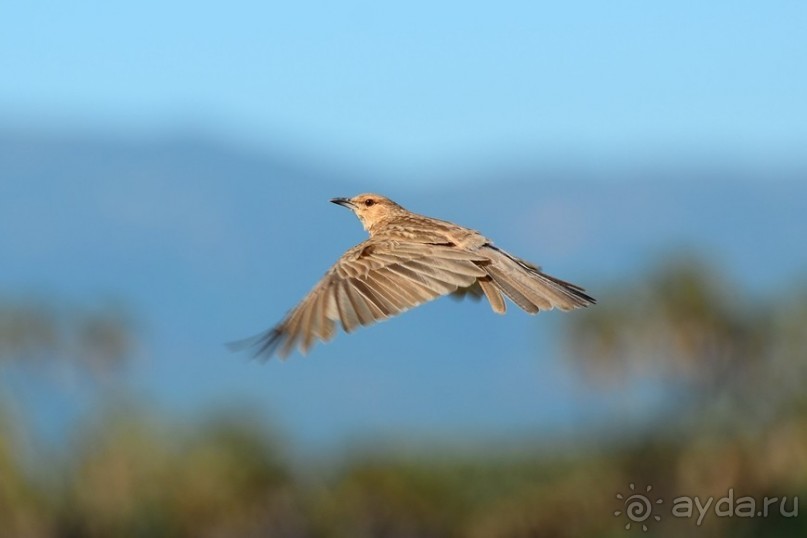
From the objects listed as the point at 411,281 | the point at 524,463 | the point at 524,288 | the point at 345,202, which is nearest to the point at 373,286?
the point at 411,281

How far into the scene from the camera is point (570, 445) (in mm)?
53875

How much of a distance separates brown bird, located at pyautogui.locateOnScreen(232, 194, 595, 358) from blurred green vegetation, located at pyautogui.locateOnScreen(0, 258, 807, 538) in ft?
102

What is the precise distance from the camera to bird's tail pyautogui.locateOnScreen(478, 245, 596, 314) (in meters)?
10.5

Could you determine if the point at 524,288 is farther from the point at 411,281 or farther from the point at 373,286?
the point at 373,286

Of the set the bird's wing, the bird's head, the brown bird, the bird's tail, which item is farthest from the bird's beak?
the bird's tail

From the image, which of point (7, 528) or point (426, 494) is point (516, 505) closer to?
point (426, 494)

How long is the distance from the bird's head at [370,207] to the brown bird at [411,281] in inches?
29.0

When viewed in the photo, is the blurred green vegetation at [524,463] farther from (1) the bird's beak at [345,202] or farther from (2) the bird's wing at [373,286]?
(2) the bird's wing at [373,286]

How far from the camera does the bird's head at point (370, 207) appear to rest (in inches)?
487

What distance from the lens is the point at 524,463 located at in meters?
50.8

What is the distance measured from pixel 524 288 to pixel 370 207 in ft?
7.48

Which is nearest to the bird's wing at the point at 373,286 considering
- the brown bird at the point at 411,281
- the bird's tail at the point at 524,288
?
the brown bird at the point at 411,281

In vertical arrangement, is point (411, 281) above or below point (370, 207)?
below

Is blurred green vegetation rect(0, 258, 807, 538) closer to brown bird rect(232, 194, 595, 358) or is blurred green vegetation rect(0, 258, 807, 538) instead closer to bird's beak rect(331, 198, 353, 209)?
bird's beak rect(331, 198, 353, 209)
